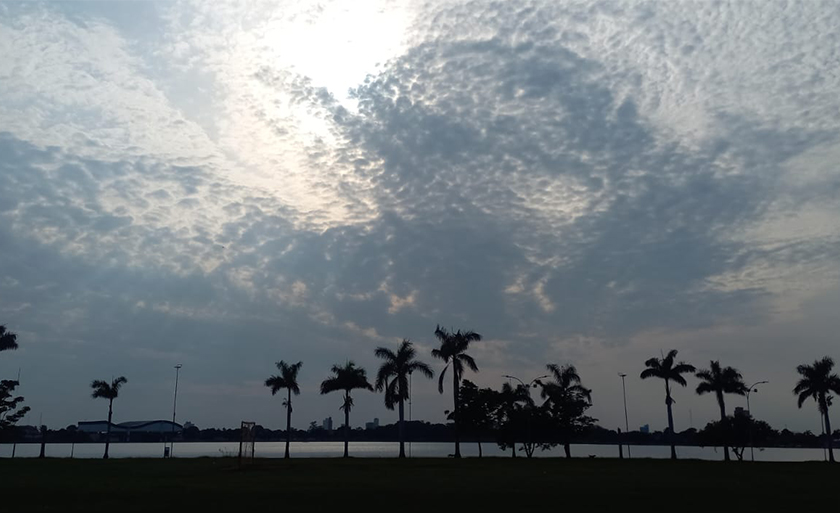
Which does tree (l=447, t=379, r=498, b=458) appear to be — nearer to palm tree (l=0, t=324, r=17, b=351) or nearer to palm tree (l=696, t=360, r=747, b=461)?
palm tree (l=696, t=360, r=747, b=461)

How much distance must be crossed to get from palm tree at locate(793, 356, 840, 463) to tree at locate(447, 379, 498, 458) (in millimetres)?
39573

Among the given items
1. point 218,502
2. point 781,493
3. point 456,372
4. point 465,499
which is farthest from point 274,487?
point 456,372

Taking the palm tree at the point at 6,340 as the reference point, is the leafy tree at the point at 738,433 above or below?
below

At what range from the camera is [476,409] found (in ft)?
306

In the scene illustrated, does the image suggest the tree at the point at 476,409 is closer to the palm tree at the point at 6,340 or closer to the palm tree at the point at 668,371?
the palm tree at the point at 668,371

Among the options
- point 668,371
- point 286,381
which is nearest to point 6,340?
point 286,381

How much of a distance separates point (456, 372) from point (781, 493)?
52.2 m

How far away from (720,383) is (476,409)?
3275 centimetres

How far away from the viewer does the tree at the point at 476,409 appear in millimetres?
92438

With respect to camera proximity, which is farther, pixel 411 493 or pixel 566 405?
pixel 566 405

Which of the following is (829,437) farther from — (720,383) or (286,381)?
(286,381)

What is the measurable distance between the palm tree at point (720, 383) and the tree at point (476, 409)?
28025 mm

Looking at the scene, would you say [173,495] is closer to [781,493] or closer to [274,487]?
[274,487]

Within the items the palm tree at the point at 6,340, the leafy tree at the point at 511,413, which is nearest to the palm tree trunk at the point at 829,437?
the leafy tree at the point at 511,413
